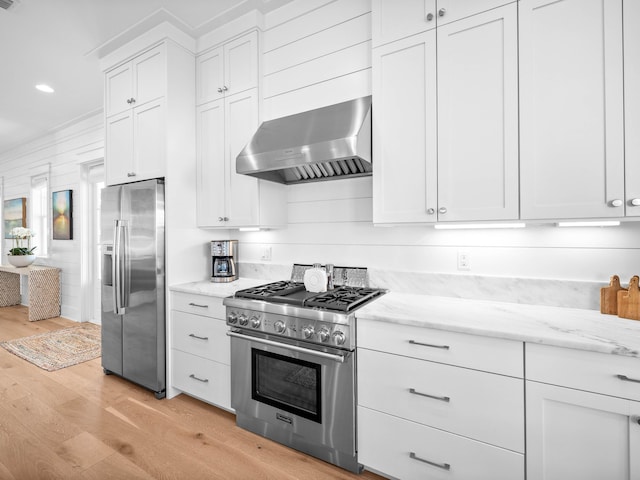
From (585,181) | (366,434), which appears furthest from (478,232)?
(366,434)

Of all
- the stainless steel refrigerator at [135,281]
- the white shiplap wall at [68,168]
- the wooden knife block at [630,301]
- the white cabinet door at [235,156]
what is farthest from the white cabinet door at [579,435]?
the white shiplap wall at [68,168]

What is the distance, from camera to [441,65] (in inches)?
70.6

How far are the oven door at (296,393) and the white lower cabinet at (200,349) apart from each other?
0.19 m

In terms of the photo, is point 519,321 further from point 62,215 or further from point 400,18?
point 62,215

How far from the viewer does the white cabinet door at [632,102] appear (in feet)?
4.60

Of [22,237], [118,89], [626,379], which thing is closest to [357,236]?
[626,379]

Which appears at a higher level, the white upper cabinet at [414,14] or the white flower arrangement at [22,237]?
the white upper cabinet at [414,14]

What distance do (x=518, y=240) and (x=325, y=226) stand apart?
1.30 m

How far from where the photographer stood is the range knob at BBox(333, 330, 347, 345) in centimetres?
174

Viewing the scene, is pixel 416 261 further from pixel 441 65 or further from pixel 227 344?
pixel 227 344

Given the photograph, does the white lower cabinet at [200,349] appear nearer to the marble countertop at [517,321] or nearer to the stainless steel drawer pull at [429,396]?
the marble countertop at [517,321]

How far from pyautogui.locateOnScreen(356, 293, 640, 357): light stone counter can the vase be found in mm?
6196

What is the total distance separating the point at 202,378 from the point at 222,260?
943mm

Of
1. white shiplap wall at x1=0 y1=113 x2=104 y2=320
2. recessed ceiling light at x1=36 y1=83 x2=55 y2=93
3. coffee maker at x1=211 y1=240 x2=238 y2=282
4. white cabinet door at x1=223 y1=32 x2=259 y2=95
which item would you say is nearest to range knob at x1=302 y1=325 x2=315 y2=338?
coffee maker at x1=211 y1=240 x2=238 y2=282
